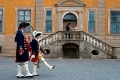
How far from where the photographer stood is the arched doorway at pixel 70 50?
2608 centimetres

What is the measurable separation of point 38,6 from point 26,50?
664 inches

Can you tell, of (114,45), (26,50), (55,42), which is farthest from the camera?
(114,45)

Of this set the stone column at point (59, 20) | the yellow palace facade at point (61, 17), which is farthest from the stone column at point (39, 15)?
the stone column at point (59, 20)

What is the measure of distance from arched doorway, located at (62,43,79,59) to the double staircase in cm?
101

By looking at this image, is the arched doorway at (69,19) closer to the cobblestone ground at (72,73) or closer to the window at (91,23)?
the window at (91,23)

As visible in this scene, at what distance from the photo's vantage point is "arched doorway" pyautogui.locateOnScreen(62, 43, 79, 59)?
26.1 metres

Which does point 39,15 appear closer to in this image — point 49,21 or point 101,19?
point 49,21

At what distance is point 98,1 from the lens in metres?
27.2

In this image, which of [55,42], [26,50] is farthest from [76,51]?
[26,50]

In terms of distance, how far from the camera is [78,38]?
25188mm

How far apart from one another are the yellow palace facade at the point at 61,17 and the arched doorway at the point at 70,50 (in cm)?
167

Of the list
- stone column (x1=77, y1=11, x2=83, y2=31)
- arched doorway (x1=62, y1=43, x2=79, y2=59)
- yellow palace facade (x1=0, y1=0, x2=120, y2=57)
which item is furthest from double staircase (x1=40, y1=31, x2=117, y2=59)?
stone column (x1=77, y1=11, x2=83, y2=31)

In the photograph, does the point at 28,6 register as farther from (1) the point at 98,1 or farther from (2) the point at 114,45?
(2) the point at 114,45

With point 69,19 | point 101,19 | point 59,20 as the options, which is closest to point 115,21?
point 101,19
